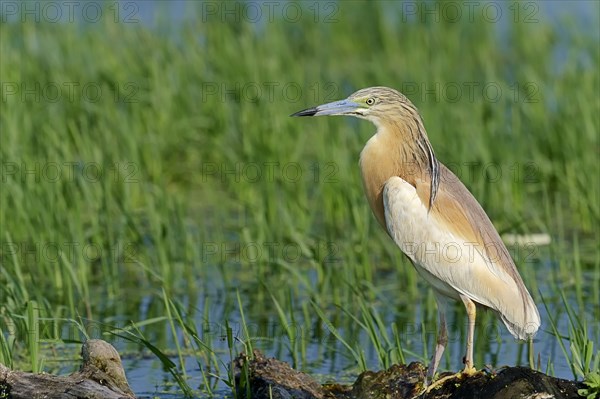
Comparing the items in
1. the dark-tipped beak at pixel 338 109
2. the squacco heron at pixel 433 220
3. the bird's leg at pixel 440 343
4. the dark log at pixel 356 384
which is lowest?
the dark log at pixel 356 384

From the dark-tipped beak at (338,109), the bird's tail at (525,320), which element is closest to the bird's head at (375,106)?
the dark-tipped beak at (338,109)

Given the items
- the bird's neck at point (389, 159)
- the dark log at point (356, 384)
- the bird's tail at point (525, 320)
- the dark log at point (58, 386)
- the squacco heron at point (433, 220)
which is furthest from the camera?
the bird's neck at point (389, 159)

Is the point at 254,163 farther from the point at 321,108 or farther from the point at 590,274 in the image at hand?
the point at 321,108

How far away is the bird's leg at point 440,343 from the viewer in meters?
6.18

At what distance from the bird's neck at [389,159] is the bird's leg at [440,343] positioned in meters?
0.49

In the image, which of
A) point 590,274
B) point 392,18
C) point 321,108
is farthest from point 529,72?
point 321,108

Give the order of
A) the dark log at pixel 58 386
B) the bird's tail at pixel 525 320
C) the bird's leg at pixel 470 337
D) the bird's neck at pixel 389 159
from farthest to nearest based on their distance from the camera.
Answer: the bird's neck at pixel 389 159
the bird's tail at pixel 525 320
the bird's leg at pixel 470 337
the dark log at pixel 58 386

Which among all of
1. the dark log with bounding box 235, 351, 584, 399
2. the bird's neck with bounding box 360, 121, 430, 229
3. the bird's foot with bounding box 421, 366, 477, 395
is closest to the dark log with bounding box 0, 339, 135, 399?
the dark log with bounding box 235, 351, 584, 399

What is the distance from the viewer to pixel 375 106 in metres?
6.84

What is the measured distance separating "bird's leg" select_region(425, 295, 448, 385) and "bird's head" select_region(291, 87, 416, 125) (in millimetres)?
953

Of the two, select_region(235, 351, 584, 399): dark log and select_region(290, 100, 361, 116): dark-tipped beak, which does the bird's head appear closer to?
select_region(290, 100, 361, 116): dark-tipped beak

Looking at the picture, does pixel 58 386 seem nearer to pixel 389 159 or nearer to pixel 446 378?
pixel 446 378

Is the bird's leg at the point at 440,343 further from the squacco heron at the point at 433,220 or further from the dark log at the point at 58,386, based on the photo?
the dark log at the point at 58,386

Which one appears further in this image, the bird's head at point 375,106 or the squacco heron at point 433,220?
the bird's head at point 375,106
